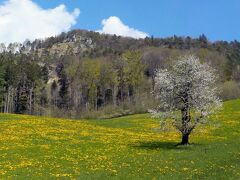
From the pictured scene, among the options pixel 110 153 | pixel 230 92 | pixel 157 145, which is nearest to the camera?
pixel 110 153

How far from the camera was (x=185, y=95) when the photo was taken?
4634cm

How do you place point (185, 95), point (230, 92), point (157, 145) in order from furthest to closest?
point (230, 92) < point (157, 145) < point (185, 95)

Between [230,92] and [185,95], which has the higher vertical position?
[230,92]

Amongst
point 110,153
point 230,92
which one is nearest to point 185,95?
point 110,153

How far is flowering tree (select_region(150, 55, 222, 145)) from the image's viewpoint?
45969mm

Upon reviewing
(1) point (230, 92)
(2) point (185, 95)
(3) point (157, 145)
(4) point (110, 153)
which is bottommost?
(4) point (110, 153)

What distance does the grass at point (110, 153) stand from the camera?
30253mm

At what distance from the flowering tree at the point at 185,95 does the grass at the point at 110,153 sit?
3025 mm

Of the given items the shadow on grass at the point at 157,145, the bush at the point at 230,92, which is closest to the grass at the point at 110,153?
the shadow on grass at the point at 157,145

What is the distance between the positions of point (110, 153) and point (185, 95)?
11.8 meters

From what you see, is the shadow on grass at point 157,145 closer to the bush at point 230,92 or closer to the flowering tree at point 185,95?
the flowering tree at point 185,95

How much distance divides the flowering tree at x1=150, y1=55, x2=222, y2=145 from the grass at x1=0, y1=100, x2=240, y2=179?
3.02 metres

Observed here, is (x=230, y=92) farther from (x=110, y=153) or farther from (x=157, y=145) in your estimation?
(x=110, y=153)

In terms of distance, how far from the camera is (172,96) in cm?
4666
